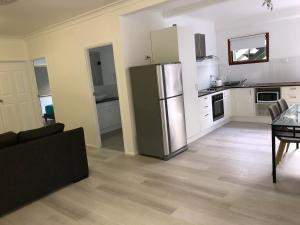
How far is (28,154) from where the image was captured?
9.55 ft

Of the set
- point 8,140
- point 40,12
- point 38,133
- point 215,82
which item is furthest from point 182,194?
point 215,82

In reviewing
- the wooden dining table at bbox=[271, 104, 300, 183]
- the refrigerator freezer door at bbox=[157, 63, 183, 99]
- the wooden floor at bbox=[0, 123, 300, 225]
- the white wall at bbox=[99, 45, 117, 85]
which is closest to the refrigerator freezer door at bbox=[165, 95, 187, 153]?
the refrigerator freezer door at bbox=[157, 63, 183, 99]

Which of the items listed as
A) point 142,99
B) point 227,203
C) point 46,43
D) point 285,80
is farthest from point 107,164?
point 285,80

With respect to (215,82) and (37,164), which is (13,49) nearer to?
(37,164)

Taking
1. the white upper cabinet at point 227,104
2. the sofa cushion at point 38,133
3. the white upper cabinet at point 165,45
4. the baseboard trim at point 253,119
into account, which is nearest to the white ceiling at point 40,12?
the white upper cabinet at point 165,45

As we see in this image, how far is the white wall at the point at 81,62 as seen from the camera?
13.3 feet

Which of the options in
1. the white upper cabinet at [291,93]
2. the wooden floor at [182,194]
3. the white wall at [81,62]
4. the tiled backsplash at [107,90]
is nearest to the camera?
the wooden floor at [182,194]

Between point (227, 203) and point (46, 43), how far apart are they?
15.2ft

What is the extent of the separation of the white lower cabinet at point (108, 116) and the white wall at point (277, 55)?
3206 mm

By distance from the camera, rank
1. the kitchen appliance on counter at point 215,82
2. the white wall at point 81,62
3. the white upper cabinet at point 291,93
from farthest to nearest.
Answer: the kitchen appliance on counter at point 215,82 → the white upper cabinet at point 291,93 → the white wall at point 81,62

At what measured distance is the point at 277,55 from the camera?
225 inches

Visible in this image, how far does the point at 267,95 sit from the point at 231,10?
77.3 inches

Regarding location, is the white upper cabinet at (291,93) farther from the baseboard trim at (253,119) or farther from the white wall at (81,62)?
the white wall at (81,62)

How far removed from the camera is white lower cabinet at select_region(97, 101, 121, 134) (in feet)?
19.2
